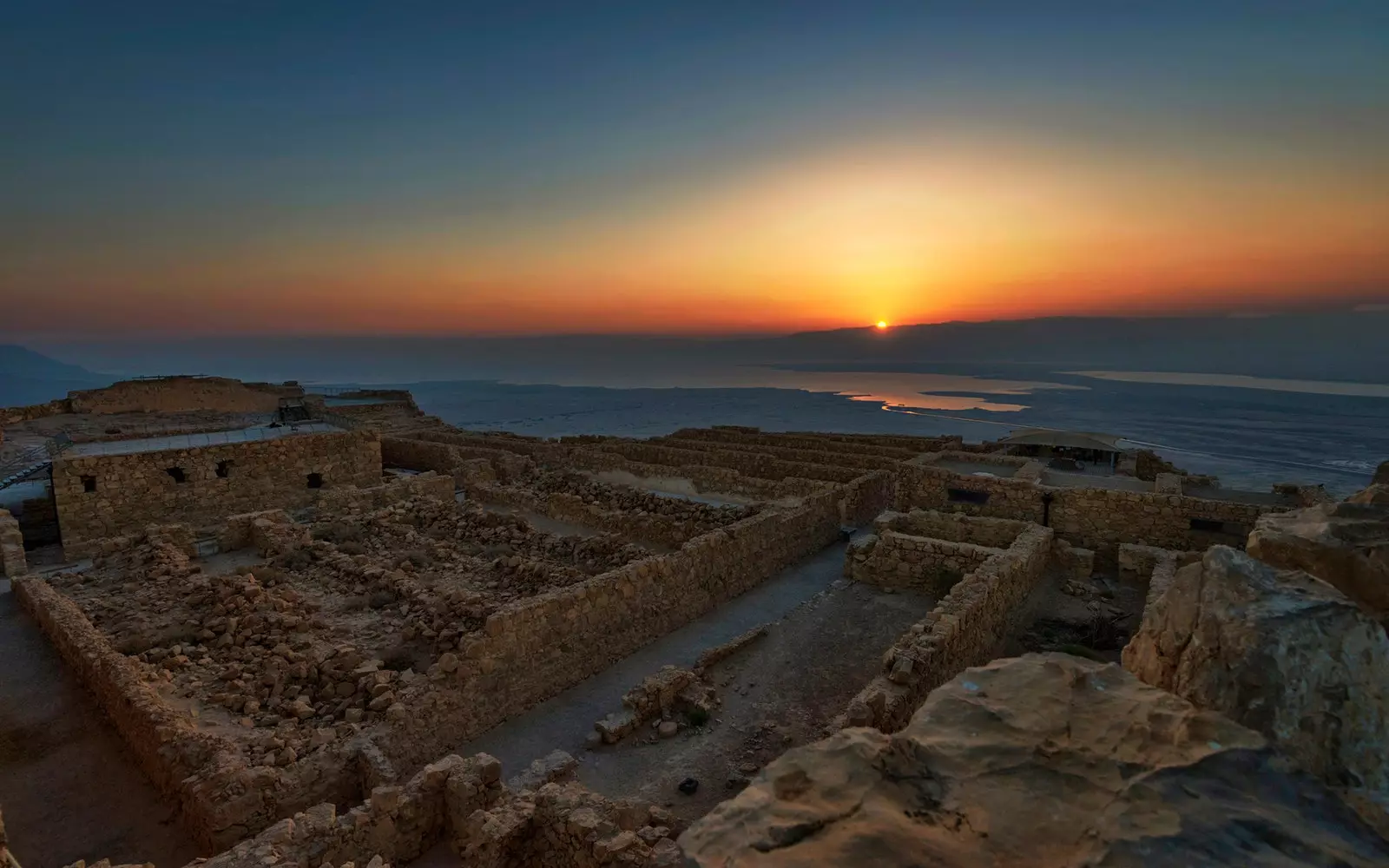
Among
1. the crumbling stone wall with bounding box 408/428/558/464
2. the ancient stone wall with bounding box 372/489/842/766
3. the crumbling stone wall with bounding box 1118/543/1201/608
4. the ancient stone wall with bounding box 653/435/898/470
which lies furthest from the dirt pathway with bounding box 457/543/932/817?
the crumbling stone wall with bounding box 408/428/558/464

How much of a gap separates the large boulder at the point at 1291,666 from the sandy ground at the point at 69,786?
855 centimetres

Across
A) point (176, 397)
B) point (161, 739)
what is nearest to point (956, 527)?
point (161, 739)

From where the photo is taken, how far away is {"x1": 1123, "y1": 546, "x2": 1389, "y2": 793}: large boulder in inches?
94.0

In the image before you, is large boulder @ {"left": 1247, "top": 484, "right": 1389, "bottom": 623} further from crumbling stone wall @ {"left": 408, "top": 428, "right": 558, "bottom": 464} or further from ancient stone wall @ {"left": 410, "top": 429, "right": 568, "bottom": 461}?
ancient stone wall @ {"left": 410, "top": 429, "right": 568, "bottom": 461}

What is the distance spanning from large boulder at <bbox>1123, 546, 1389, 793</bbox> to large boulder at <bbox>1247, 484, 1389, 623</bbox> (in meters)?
0.44

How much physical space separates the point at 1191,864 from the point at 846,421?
77974 millimetres

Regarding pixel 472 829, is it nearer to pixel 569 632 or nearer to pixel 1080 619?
pixel 569 632

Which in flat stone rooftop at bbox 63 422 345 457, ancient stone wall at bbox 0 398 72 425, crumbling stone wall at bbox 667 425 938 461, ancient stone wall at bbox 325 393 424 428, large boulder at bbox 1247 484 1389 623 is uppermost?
large boulder at bbox 1247 484 1389 623

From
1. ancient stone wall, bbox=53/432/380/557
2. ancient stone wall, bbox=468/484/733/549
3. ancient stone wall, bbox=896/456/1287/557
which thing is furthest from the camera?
ancient stone wall, bbox=468/484/733/549

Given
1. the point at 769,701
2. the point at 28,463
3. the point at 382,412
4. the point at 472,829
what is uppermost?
the point at 28,463

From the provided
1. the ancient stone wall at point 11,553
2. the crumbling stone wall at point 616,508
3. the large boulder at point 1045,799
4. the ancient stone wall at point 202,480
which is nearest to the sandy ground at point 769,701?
the crumbling stone wall at point 616,508

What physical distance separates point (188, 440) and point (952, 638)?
18.7 metres

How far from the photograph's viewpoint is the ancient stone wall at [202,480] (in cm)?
1402

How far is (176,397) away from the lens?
31.0 m
